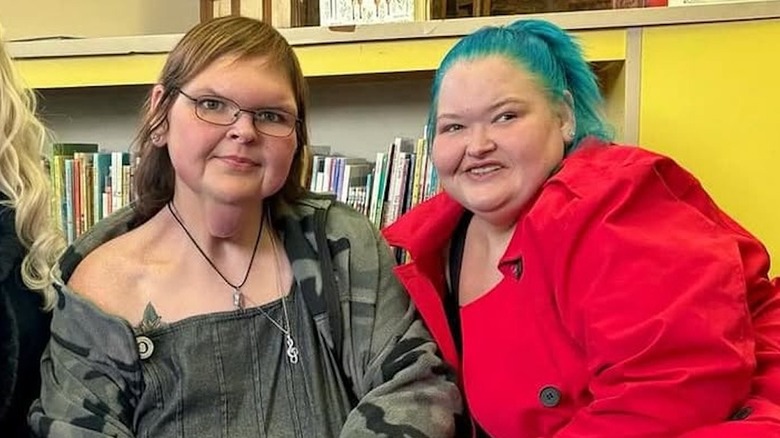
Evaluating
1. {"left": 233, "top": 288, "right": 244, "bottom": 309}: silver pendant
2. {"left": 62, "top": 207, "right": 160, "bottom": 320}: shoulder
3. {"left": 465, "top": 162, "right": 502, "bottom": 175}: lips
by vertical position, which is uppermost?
{"left": 465, "top": 162, "right": 502, "bottom": 175}: lips

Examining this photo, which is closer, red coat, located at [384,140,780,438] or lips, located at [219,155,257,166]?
red coat, located at [384,140,780,438]

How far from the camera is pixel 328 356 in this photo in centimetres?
125

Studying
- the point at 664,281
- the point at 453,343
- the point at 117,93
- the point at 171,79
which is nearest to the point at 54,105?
the point at 117,93

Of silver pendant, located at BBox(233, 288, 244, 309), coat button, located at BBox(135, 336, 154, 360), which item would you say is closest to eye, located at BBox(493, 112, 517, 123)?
silver pendant, located at BBox(233, 288, 244, 309)

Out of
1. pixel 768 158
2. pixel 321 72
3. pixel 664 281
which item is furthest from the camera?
pixel 321 72

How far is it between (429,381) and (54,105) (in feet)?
4.34

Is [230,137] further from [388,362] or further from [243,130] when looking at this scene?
[388,362]

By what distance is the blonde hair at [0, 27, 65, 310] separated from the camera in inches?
48.4

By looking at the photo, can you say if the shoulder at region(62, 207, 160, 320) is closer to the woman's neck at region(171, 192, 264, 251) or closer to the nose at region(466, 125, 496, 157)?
the woman's neck at region(171, 192, 264, 251)

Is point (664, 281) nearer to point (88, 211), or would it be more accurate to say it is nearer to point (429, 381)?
point (429, 381)

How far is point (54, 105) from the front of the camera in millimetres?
2104

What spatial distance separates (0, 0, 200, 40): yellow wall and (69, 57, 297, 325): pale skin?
2.66 feet

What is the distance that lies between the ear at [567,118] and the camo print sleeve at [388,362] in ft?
1.04

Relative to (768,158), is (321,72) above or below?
above
